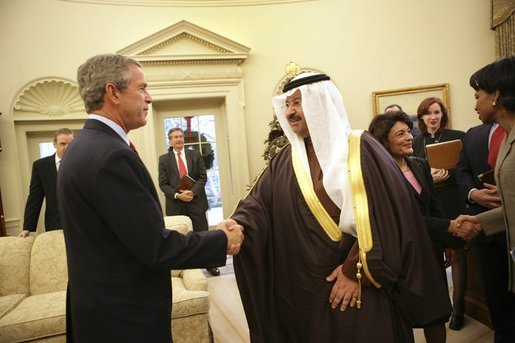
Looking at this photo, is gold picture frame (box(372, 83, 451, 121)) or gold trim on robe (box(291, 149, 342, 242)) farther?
gold picture frame (box(372, 83, 451, 121))

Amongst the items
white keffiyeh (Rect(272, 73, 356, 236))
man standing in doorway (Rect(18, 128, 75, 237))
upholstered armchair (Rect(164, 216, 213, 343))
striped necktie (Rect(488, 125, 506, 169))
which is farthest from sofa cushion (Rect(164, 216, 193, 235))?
striped necktie (Rect(488, 125, 506, 169))

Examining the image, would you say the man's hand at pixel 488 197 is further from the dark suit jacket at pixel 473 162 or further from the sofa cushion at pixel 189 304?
the sofa cushion at pixel 189 304

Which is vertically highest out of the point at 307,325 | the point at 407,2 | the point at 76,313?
the point at 407,2

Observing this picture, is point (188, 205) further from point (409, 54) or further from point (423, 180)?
point (409, 54)

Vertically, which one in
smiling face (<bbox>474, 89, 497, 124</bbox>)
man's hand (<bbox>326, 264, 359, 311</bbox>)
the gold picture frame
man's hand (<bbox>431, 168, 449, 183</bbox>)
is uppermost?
Answer: the gold picture frame

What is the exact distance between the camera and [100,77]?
1274mm

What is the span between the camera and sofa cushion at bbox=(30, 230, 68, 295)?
3043 mm

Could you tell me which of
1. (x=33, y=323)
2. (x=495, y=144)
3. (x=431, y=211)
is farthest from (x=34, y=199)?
(x=495, y=144)

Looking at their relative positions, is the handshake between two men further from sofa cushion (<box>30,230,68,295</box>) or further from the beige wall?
the beige wall

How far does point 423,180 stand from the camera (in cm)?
212

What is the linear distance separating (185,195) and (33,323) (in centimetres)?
222

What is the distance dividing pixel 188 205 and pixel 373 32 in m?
4.18

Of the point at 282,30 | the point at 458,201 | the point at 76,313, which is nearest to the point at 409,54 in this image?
the point at 282,30

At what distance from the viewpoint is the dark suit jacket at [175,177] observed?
4555 millimetres
